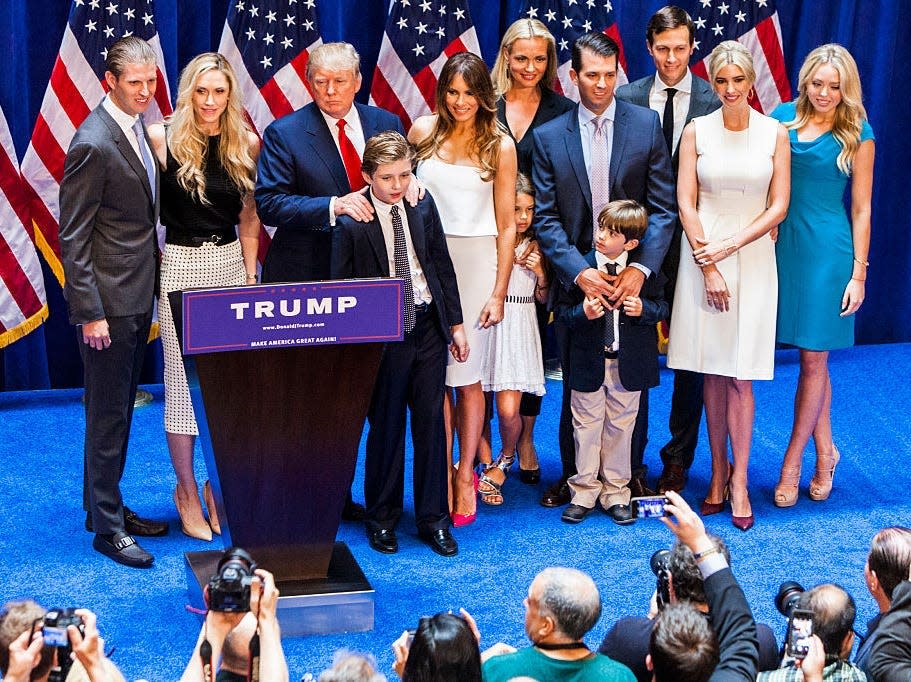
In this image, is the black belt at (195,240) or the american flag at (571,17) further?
the american flag at (571,17)

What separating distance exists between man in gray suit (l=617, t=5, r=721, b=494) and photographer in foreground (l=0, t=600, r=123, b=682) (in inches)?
126

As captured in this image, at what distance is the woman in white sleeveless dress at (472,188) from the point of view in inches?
208

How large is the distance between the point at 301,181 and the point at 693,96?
5.65 ft

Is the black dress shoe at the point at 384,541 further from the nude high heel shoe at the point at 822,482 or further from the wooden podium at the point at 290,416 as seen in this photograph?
the nude high heel shoe at the point at 822,482

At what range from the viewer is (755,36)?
779cm

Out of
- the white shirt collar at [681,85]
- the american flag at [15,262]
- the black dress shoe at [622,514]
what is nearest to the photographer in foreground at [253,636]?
the black dress shoe at [622,514]

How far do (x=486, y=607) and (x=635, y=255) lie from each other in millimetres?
1525

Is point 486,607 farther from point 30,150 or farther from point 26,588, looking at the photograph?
point 30,150

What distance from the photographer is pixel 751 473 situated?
632 cm

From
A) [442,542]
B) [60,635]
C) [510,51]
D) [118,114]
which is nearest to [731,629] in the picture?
[60,635]

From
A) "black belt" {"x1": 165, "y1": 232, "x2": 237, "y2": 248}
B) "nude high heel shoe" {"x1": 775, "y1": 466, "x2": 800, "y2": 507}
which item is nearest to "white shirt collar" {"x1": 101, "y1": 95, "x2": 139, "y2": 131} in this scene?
"black belt" {"x1": 165, "y1": 232, "x2": 237, "y2": 248}

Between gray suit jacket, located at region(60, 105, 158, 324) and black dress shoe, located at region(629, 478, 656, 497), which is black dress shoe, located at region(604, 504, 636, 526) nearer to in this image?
black dress shoe, located at region(629, 478, 656, 497)

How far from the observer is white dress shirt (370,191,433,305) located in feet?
16.5

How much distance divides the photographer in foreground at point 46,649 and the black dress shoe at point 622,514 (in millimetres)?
2913
